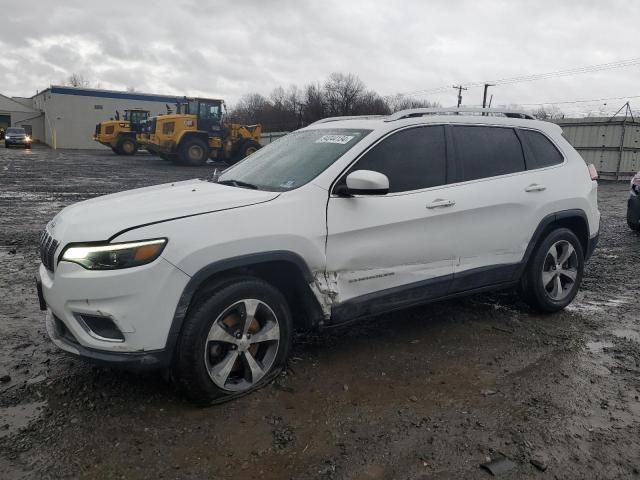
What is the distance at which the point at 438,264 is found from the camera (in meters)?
3.78

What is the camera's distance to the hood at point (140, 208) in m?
2.81

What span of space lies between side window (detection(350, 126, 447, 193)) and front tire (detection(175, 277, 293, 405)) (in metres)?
1.11

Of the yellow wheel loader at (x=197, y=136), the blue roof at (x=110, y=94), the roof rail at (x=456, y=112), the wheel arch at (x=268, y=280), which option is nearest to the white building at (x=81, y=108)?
the blue roof at (x=110, y=94)

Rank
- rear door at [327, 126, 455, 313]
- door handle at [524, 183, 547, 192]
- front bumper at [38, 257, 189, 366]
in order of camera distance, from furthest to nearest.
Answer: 1. door handle at [524, 183, 547, 192]
2. rear door at [327, 126, 455, 313]
3. front bumper at [38, 257, 189, 366]

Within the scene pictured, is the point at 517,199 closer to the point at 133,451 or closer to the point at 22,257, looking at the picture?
the point at 133,451

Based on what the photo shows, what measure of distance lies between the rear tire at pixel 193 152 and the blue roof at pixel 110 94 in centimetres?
3037

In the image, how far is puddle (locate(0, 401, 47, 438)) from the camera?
272 centimetres

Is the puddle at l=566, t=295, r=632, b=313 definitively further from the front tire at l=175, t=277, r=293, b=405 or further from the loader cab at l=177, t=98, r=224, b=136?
the loader cab at l=177, t=98, r=224, b=136

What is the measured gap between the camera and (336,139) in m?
3.80

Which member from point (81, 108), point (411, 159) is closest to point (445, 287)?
point (411, 159)

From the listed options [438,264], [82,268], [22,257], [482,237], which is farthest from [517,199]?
[22,257]

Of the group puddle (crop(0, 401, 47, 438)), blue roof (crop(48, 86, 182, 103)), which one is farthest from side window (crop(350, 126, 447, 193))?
blue roof (crop(48, 86, 182, 103))

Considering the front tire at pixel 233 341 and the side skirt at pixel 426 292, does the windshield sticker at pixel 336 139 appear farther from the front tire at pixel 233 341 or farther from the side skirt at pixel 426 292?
the front tire at pixel 233 341

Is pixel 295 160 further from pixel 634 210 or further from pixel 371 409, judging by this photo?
pixel 634 210
